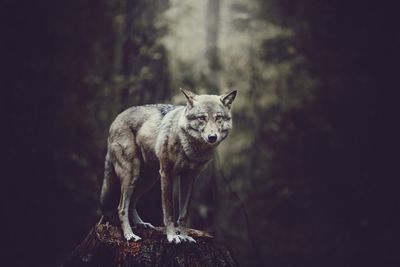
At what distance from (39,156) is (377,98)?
27.6ft

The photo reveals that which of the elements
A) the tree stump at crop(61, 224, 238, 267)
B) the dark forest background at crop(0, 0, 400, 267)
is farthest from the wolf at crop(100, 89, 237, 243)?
the dark forest background at crop(0, 0, 400, 267)

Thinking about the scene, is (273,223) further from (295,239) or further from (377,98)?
(377,98)

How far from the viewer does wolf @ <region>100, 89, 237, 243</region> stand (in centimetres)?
473

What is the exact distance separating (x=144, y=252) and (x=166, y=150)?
114 cm

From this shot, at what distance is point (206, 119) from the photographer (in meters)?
4.68

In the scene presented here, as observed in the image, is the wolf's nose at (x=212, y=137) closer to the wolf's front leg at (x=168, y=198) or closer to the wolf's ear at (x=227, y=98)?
the wolf's ear at (x=227, y=98)

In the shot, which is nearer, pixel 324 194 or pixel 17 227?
pixel 17 227

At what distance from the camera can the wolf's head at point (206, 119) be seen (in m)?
4.63

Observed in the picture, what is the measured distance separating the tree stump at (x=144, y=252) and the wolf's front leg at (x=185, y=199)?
16 centimetres

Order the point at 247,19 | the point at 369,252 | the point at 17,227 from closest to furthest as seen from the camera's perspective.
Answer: the point at 17,227 < the point at 369,252 < the point at 247,19

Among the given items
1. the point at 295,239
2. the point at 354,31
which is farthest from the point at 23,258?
the point at 354,31

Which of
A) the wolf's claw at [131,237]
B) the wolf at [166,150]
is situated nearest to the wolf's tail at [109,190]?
the wolf at [166,150]

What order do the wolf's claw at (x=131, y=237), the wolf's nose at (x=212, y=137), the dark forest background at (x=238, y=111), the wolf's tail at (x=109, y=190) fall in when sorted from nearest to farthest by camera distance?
the wolf's nose at (x=212, y=137) < the wolf's claw at (x=131, y=237) < the wolf's tail at (x=109, y=190) < the dark forest background at (x=238, y=111)

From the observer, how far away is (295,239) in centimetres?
1312
